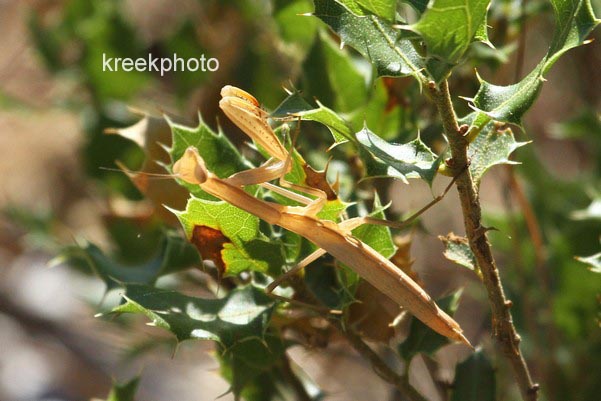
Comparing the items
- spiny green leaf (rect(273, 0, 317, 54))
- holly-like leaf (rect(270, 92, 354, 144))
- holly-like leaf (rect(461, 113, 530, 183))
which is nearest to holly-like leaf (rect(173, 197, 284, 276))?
holly-like leaf (rect(270, 92, 354, 144))

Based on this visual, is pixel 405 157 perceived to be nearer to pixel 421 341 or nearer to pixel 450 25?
pixel 450 25

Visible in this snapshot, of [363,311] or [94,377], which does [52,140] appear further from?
[363,311]

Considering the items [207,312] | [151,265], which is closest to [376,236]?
[207,312]

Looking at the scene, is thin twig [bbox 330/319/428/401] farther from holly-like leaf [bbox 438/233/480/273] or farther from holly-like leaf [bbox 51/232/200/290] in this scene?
holly-like leaf [bbox 51/232/200/290]

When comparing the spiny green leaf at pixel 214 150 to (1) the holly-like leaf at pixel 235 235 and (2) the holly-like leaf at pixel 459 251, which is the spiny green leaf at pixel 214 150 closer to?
(1) the holly-like leaf at pixel 235 235

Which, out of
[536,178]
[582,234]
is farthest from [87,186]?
[582,234]
